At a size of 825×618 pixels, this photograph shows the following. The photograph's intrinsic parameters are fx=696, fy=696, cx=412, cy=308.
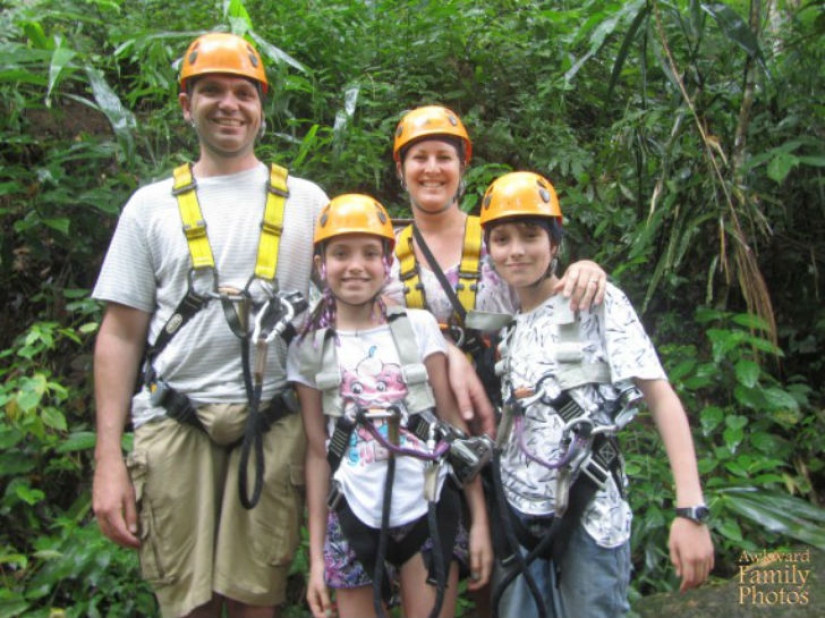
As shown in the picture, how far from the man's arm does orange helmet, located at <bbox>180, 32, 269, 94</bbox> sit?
962 mm

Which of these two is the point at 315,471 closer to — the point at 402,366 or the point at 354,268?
the point at 402,366

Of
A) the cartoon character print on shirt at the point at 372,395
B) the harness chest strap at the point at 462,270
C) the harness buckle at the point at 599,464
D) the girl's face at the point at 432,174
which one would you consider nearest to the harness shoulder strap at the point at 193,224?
the cartoon character print on shirt at the point at 372,395

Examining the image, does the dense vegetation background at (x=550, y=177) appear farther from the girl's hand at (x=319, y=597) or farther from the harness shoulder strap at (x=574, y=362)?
the harness shoulder strap at (x=574, y=362)

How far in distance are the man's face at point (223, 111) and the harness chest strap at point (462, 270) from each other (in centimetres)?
79

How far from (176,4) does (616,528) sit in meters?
6.36

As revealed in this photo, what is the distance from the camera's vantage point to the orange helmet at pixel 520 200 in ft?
8.59

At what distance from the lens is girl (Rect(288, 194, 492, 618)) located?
2504mm

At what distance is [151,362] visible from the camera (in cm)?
272

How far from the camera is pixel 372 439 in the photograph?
254 centimetres

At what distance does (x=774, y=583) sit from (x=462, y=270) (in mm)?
2300

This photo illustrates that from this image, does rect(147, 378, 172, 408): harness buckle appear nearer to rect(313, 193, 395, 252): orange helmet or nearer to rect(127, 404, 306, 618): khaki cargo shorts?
rect(127, 404, 306, 618): khaki cargo shorts

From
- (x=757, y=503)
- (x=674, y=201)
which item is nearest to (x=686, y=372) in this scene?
(x=757, y=503)

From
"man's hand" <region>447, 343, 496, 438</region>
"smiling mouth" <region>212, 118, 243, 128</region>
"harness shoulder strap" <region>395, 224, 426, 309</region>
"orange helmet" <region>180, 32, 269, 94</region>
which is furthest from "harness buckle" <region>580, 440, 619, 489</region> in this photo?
"orange helmet" <region>180, 32, 269, 94</region>

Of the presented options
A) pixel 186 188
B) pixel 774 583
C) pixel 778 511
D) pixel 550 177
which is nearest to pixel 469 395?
pixel 186 188
